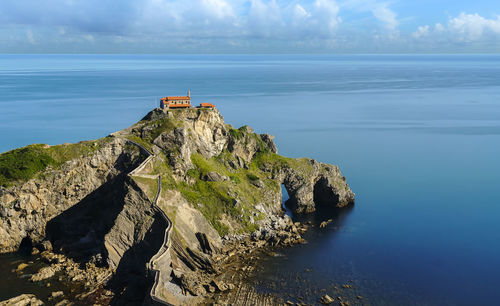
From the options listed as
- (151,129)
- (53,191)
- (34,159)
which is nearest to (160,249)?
(53,191)

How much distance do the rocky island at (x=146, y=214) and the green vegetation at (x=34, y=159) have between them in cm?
17

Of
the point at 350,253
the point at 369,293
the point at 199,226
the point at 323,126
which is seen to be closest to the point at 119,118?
the point at 323,126

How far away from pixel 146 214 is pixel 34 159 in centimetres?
2300

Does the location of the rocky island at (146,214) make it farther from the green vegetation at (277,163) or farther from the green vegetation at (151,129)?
the green vegetation at (277,163)

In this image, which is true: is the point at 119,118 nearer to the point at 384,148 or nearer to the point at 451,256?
the point at 384,148

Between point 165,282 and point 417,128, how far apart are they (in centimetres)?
14365

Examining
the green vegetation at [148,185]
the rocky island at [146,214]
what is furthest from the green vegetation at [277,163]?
the green vegetation at [148,185]

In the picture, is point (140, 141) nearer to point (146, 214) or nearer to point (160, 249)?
point (146, 214)

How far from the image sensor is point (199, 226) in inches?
2603

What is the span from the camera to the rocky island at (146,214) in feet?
181

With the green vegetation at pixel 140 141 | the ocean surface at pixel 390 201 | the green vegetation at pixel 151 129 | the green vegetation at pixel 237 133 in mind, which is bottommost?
the ocean surface at pixel 390 201

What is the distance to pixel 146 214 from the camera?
62531 mm

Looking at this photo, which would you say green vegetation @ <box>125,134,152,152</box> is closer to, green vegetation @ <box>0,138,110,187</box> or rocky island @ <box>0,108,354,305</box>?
rocky island @ <box>0,108,354,305</box>

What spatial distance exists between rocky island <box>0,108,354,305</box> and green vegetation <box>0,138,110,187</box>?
0.17 metres
